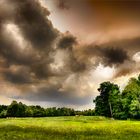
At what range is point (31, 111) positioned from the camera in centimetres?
16712

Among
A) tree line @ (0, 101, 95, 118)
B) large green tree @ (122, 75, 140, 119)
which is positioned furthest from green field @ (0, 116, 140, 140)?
tree line @ (0, 101, 95, 118)

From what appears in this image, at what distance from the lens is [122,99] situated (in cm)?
12162

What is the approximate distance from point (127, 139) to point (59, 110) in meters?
138

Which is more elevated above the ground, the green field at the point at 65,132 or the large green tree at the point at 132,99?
the large green tree at the point at 132,99

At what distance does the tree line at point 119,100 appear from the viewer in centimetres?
11681

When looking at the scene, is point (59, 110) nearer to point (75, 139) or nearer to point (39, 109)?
point (39, 109)

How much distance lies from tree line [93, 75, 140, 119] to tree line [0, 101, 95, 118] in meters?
30.5

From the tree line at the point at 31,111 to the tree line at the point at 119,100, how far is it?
30.5 meters

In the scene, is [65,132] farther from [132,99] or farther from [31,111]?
[31,111]

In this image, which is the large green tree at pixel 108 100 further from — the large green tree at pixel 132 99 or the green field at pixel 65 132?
the green field at pixel 65 132

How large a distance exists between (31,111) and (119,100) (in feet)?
184

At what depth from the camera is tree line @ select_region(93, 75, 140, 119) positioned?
117 metres

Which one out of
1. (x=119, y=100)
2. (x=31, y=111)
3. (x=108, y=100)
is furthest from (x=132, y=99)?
(x=31, y=111)

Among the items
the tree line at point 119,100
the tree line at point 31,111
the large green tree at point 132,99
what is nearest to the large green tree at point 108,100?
the tree line at point 119,100
